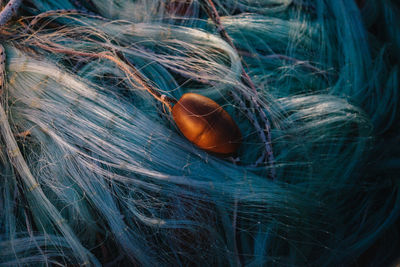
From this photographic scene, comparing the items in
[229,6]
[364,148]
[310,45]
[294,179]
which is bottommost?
[294,179]

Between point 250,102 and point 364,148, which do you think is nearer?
point 250,102

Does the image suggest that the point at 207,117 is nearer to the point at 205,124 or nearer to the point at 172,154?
the point at 205,124

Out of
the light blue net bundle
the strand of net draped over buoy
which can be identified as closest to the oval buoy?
the strand of net draped over buoy

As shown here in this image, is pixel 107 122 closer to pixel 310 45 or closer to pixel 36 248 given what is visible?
pixel 36 248

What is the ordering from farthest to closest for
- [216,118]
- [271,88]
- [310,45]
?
[310,45], [271,88], [216,118]

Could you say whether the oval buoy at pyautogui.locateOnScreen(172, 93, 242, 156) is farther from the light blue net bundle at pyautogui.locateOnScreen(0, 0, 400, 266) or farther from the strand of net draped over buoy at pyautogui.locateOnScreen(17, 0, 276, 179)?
the light blue net bundle at pyautogui.locateOnScreen(0, 0, 400, 266)

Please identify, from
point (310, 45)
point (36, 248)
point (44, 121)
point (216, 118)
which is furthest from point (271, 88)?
point (36, 248)
